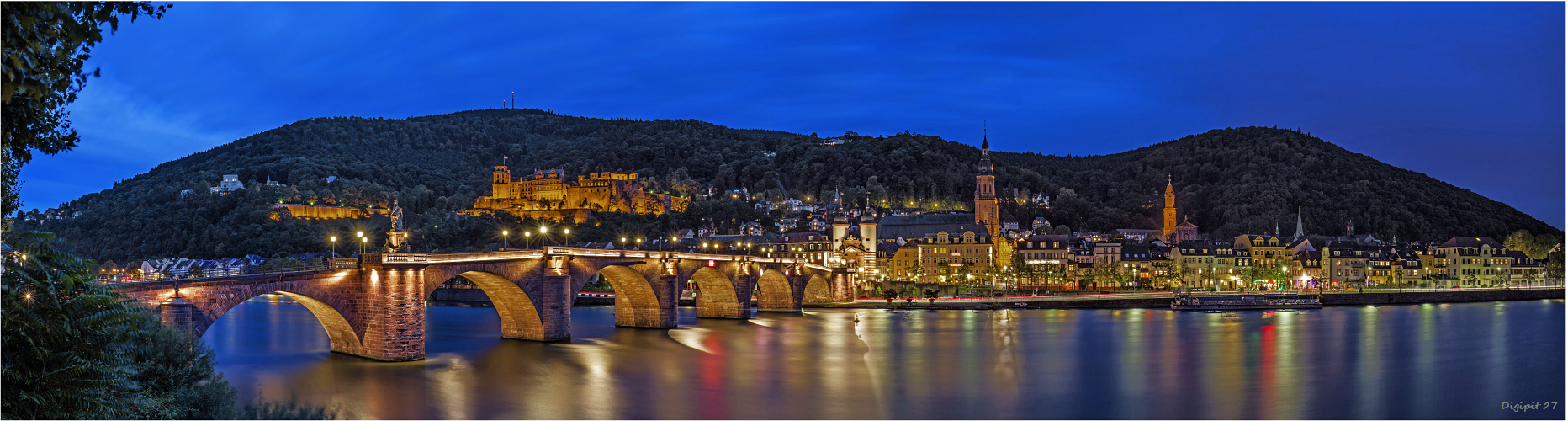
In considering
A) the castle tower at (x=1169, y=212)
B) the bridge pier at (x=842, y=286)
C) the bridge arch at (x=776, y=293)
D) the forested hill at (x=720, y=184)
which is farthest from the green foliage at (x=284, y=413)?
the castle tower at (x=1169, y=212)

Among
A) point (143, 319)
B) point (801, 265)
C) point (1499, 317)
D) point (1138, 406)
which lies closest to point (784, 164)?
point (801, 265)

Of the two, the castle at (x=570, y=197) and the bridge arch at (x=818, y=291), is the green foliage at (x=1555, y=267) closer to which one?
the bridge arch at (x=818, y=291)

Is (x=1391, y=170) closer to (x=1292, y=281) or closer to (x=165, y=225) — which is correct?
(x=1292, y=281)

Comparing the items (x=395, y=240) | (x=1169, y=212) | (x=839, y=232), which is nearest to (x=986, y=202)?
(x=839, y=232)

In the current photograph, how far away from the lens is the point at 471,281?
1596 inches

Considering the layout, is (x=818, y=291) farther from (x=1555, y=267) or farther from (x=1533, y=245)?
(x=1533, y=245)

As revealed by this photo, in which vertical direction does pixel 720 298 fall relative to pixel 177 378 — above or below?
below

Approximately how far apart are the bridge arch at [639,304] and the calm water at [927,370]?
1135 mm

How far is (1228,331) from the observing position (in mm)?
54094

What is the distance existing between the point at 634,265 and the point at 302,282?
2078cm

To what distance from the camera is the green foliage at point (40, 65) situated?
28.2 feet

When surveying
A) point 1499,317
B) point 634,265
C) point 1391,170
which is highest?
point 1391,170

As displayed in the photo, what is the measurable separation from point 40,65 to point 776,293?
62.6m

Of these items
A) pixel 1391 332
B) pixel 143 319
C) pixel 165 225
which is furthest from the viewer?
pixel 165 225
